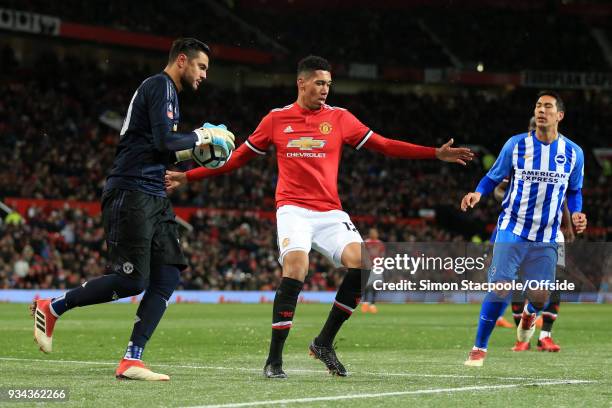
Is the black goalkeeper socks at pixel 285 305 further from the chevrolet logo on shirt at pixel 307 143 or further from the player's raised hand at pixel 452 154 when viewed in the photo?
the player's raised hand at pixel 452 154

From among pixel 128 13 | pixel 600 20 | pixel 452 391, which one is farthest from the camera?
pixel 600 20

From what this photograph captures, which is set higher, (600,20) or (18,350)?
(600,20)

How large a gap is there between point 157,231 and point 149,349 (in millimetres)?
4048

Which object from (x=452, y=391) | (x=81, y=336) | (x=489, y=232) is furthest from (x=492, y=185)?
(x=489, y=232)

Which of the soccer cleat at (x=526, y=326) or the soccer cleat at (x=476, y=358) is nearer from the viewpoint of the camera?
the soccer cleat at (x=476, y=358)

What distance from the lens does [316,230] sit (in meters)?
8.14

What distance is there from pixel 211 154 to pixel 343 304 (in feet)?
5.17

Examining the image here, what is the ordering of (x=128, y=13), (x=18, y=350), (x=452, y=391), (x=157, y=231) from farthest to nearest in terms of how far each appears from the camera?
(x=128, y=13), (x=18, y=350), (x=157, y=231), (x=452, y=391)

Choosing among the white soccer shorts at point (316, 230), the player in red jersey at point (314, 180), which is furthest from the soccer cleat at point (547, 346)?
the white soccer shorts at point (316, 230)

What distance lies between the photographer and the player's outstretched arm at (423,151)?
793 cm

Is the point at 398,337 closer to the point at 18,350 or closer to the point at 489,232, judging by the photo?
the point at 18,350

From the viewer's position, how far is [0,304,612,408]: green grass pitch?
20.5 ft

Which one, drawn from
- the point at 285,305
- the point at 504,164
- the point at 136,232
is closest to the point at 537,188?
the point at 504,164

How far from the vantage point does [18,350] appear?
10.8 m
